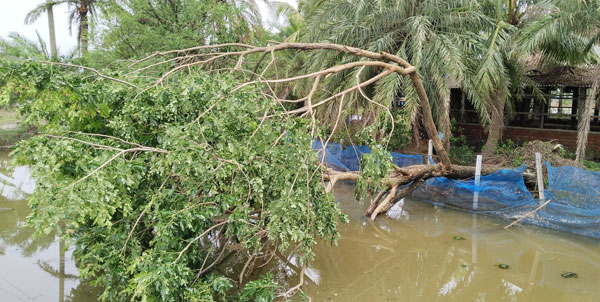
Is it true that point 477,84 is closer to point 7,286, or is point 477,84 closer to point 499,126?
point 499,126

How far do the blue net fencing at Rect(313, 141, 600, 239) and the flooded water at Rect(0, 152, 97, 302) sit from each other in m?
4.13

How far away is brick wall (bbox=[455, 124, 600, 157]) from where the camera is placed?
11.8 m

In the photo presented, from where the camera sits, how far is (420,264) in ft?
20.2

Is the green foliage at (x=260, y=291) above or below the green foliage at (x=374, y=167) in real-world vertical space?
below

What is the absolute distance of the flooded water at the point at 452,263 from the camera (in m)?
5.23

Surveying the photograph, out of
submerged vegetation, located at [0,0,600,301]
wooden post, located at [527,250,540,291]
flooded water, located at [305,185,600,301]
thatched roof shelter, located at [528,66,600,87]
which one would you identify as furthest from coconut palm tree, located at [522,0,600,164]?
→ wooden post, located at [527,250,540,291]

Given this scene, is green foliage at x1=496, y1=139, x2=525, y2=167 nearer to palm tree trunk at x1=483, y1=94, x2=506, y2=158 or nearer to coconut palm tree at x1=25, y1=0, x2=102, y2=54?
palm tree trunk at x1=483, y1=94, x2=506, y2=158

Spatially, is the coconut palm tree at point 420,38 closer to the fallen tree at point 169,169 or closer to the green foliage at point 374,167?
the green foliage at point 374,167

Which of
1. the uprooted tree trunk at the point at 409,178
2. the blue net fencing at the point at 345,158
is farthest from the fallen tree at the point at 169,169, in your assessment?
the blue net fencing at the point at 345,158

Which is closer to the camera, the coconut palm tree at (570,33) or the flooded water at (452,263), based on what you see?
the flooded water at (452,263)

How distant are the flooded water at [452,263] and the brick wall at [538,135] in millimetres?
6535

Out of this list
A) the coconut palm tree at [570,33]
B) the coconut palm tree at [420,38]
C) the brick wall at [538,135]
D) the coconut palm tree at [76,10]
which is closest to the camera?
the coconut palm tree at [570,33]

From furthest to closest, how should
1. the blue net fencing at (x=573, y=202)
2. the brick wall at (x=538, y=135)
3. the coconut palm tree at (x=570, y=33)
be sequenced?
the brick wall at (x=538, y=135) < the coconut palm tree at (x=570, y=33) < the blue net fencing at (x=573, y=202)

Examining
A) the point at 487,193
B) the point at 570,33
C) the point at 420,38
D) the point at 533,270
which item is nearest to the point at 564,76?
the point at 570,33
